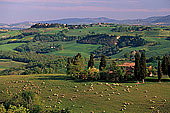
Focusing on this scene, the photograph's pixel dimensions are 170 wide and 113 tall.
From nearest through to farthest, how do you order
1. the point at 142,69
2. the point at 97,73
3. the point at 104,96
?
the point at 104,96 < the point at 142,69 < the point at 97,73

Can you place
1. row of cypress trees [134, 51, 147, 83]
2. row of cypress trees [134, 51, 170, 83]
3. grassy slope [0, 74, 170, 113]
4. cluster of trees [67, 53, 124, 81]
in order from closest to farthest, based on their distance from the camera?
1. grassy slope [0, 74, 170, 113]
2. row of cypress trees [134, 51, 170, 83]
3. row of cypress trees [134, 51, 147, 83]
4. cluster of trees [67, 53, 124, 81]

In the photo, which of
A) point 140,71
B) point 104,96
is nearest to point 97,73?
point 140,71

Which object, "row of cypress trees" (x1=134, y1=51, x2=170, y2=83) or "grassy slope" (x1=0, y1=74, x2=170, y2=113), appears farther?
"row of cypress trees" (x1=134, y1=51, x2=170, y2=83)

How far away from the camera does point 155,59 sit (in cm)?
16188

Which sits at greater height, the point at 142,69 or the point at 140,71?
the point at 142,69

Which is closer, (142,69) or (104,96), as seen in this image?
(104,96)

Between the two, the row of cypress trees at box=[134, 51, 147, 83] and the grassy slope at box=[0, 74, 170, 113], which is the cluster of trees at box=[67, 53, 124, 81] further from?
the grassy slope at box=[0, 74, 170, 113]

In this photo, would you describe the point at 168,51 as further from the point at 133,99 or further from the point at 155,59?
the point at 133,99

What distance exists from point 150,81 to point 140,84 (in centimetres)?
570

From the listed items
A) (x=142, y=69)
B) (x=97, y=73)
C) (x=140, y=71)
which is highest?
(x=142, y=69)

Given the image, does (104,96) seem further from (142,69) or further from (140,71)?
(142,69)

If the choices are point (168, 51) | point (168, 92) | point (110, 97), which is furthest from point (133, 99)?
point (168, 51)

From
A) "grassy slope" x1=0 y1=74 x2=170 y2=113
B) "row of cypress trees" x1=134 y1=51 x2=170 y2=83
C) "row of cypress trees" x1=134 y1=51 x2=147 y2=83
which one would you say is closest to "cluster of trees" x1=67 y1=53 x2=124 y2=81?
"row of cypress trees" x1=134 y1=51 x2=147 y2=83

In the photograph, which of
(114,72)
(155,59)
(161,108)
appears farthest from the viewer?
(155,59)
